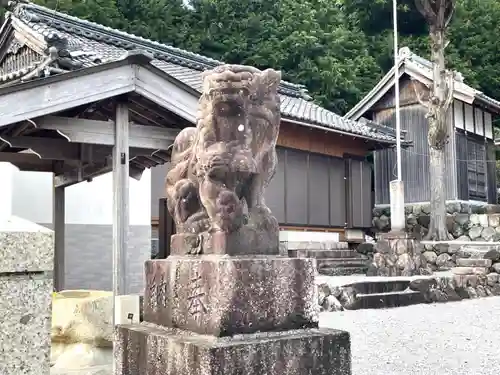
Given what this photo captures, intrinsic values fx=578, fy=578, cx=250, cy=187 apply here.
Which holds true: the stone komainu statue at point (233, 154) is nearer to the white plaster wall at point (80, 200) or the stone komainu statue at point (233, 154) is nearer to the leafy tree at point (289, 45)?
the white plaster wall at point (80, 200)

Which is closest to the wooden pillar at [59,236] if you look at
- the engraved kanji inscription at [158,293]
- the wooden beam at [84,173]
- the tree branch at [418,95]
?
the wooden beam at [84,173]

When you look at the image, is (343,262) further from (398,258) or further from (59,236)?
(59,236)

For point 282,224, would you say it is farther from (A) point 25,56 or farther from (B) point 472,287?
(A) point 25,56

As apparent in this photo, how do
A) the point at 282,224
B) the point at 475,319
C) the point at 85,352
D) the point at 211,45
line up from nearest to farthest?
1. the point at 85,352
2. the point at 475,319
3. the point at 282,224
4. the point at 211,45

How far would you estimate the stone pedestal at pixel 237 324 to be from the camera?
135 inches

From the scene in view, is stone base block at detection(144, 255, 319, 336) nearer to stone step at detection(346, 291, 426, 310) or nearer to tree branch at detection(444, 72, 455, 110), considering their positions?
stone step at detection(346, 291, 426, 310)

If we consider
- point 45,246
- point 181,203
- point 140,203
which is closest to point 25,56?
point 140,203

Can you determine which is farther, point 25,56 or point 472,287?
point 472,287

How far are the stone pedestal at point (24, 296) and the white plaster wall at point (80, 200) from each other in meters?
9.75

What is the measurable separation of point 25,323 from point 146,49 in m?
14.0

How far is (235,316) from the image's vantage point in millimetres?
3502

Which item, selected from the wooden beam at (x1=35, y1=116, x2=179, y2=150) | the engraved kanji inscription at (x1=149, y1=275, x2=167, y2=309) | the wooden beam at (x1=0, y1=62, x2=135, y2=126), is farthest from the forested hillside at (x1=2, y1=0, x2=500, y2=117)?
the engraved kanji inscription at (x1=149, y1=275, x2=167, y2=309)

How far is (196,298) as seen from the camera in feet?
12.0

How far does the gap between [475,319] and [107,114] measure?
7.02 metres
